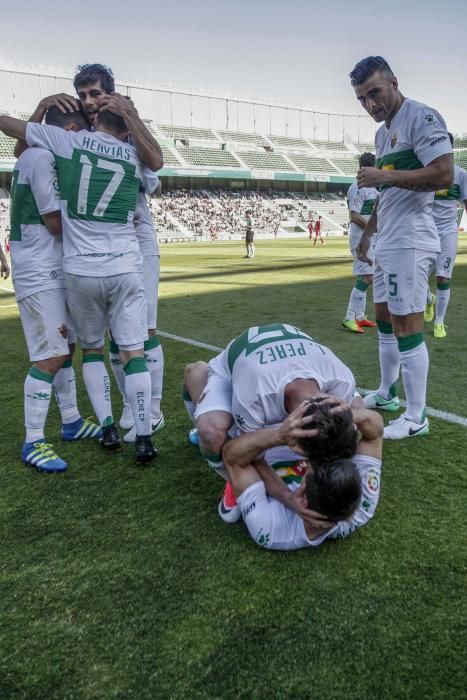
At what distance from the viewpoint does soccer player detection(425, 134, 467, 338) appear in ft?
23.0

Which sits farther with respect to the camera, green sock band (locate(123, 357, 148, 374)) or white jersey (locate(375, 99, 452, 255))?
green sock band (locate(123, 357, 148, 374))

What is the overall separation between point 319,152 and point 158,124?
77.0 feet

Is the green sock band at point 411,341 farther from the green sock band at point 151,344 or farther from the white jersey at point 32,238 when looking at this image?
the white jersey at point 32,238

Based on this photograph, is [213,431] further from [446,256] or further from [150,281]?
Result: [446,256]

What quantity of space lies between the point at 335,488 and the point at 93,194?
2.20 m

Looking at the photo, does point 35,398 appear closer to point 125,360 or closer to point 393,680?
point 125,360

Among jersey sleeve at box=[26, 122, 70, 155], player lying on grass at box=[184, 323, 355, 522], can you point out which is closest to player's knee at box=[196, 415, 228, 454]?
player lying on grass at box=[184, 323, 355, 522]

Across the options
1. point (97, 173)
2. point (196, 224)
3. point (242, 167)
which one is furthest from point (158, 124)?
point (97, 173)

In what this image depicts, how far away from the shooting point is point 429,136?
315 centimetres

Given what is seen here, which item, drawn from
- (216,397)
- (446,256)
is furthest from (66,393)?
(446,256)

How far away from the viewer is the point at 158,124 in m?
64.0

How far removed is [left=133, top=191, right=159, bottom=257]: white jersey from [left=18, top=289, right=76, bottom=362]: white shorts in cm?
72

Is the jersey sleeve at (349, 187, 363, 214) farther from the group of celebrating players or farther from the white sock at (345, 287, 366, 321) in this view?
the group of celebrating players

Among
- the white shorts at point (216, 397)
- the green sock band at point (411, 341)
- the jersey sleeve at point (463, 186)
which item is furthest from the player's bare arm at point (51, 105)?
the jersey sleeve at point (463, 186)
